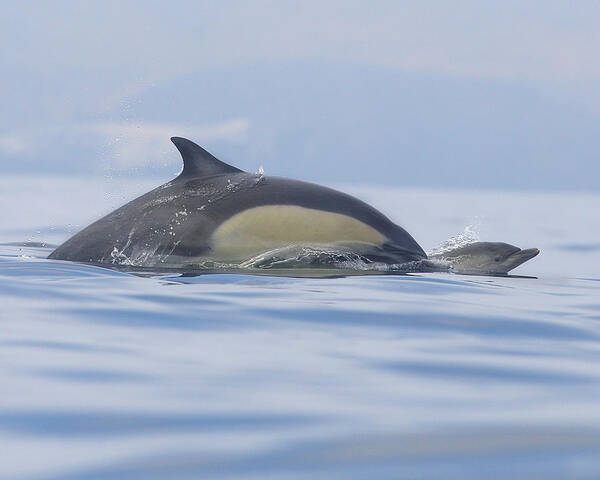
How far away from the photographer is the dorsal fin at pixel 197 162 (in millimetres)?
10773

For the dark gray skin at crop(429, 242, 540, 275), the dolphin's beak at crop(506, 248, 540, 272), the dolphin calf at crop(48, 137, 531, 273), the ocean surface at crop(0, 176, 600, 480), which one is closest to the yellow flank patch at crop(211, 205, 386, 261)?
the dolphin calf at crop(48, 137, 531, 273)

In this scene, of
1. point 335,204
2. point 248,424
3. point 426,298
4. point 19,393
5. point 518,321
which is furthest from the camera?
point 335,204

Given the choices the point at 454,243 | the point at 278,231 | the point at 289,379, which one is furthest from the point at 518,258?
the point at 289,379

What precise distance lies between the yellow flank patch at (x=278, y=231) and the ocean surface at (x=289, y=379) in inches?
30.1

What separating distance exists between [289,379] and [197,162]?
→ 19.3ft

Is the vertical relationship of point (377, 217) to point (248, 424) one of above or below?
above

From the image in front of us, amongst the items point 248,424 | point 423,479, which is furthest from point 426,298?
point 423,479

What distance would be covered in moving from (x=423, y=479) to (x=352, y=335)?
3.03 meters

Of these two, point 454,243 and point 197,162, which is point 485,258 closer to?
point 454,243

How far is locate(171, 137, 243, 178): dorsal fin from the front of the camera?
10.8 metres

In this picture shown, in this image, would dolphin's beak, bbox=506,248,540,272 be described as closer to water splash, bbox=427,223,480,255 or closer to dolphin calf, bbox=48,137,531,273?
water splash, bbox=427,223,480,255

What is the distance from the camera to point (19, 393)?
484 centimetres

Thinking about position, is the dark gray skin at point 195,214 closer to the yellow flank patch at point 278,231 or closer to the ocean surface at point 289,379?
the yellow flank patch at point 278,231

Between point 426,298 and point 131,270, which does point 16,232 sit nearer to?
point 131,270
